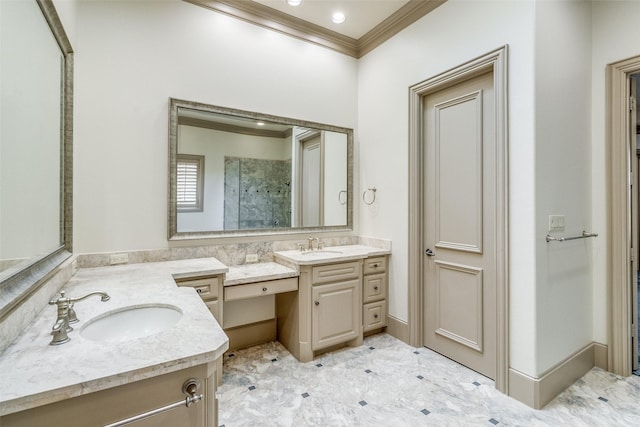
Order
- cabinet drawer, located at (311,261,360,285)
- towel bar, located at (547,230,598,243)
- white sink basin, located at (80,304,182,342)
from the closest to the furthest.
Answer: white sink basin, located at (80,304,182,342)
towel bar, located at (547,230,598,243)
cabinet drawer, located at (311,261,360,285)

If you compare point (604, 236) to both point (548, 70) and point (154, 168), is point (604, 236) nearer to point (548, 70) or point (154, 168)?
point (548, 70)

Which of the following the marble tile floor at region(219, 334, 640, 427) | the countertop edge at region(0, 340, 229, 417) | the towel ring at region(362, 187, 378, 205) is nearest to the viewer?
the countertop edge at region(0, 340, 229, 417)

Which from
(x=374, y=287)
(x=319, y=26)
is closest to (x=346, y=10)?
(x=319, y=26)

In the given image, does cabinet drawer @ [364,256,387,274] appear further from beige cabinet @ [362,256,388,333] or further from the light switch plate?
the light switch plate

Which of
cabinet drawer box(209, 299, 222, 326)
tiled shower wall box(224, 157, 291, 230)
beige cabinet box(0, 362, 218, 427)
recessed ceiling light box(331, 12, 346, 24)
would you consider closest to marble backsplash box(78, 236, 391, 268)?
tiled shower wall box(224, 157, 291, 230)

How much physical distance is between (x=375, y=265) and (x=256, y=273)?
1170mm

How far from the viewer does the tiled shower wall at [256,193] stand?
267 centimetres

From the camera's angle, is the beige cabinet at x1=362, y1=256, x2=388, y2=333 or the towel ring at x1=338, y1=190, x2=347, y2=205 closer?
the beige cabinet at x1=362, y1=256, x2=388, y2=333

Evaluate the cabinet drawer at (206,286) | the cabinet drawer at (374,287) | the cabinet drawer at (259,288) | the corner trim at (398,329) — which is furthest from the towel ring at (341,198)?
the cabinet drawer at (206,286)

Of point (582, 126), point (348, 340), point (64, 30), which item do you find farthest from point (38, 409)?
point (582, 126)

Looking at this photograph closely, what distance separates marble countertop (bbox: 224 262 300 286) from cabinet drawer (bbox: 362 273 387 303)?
76 cm

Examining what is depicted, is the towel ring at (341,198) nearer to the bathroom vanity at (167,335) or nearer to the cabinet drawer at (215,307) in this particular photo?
the bathroom vanity at (167,335)

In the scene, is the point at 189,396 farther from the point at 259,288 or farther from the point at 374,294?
the point at 374,294

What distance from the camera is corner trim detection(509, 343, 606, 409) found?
1.89m
